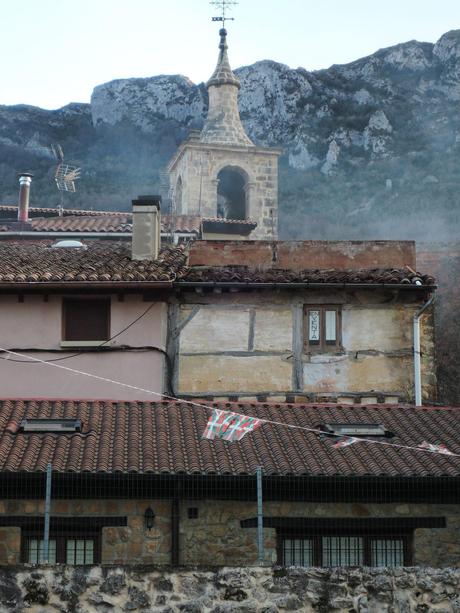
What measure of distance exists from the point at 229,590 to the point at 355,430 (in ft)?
28.7

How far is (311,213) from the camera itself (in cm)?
6631

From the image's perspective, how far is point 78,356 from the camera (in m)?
20.8

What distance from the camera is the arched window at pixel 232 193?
4688cm

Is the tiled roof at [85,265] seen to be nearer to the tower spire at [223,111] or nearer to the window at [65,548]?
the window at [65,548]

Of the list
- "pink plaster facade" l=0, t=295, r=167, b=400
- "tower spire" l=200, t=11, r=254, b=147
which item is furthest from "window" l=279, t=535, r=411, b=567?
"tower spire" l=200, t=11, r=254, b=147

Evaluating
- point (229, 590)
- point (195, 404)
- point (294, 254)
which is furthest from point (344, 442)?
point (294, 254)

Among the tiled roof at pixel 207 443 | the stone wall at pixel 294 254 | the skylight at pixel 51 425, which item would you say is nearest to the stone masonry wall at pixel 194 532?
the tiled roof at pixel 207 443

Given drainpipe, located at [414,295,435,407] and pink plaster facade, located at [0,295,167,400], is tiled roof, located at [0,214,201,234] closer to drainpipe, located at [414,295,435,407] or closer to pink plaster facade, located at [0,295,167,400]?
pink plaster facade, located at [0,295,167,400]

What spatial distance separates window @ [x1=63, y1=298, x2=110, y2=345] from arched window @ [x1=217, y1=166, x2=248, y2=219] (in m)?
25.4

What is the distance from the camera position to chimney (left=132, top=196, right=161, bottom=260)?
22.3 m

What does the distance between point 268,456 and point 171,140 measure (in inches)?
2637

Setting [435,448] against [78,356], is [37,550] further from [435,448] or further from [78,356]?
[78,356]

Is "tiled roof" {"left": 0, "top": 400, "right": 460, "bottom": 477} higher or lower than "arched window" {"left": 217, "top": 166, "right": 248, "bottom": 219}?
lower

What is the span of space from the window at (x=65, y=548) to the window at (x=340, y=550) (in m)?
2.61
